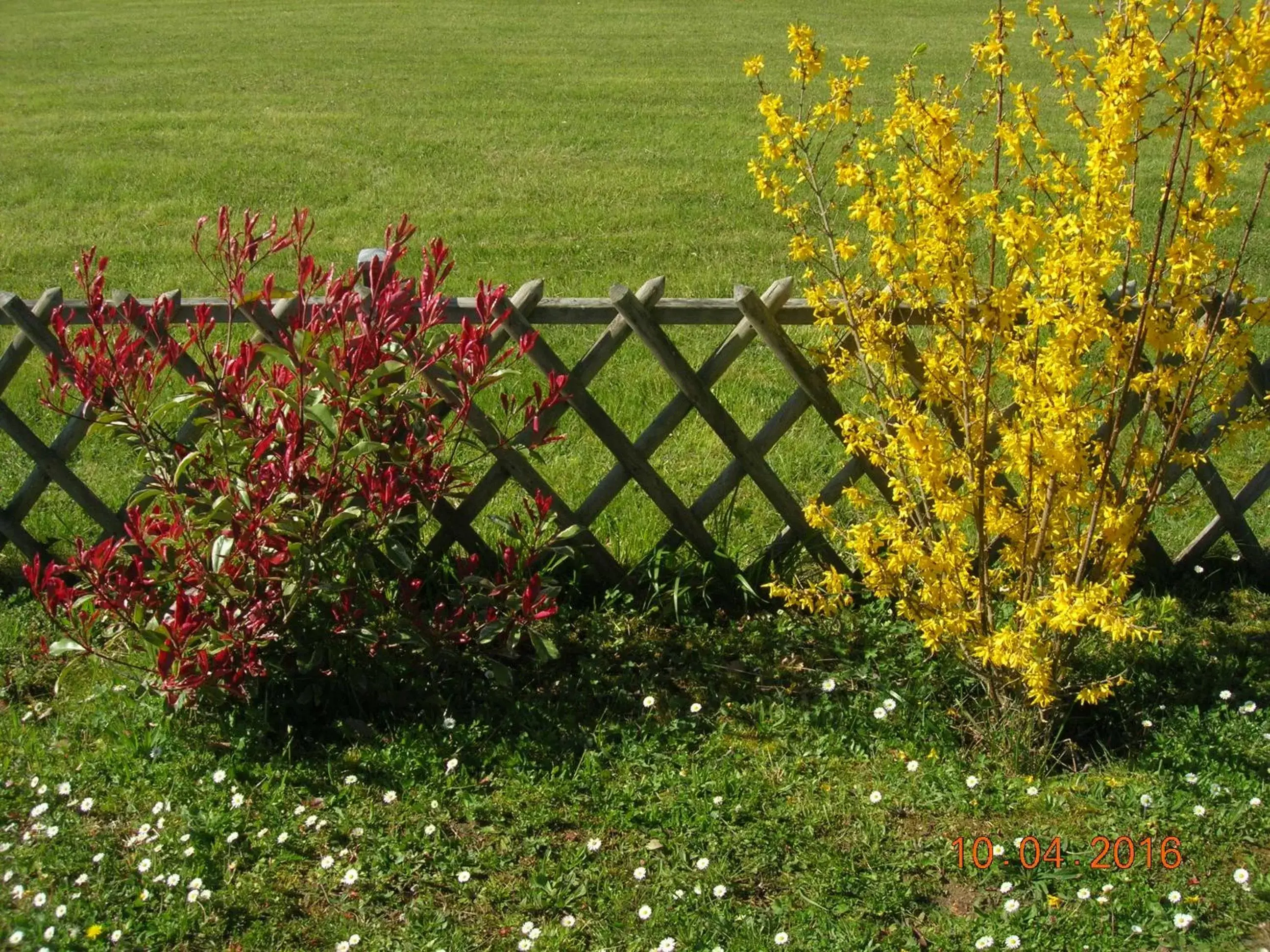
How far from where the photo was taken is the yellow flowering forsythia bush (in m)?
2.71

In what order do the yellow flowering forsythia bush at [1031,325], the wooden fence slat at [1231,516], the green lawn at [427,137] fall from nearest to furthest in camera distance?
the yellow flowering forsythia bush at [1031,325]
the wooden fence slat at [1231,516]
the green lawn at [427,137]

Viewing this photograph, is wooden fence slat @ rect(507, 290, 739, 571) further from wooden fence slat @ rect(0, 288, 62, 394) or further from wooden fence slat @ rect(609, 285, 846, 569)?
wooden fence slat @ rect(0, 288, 62, 394)

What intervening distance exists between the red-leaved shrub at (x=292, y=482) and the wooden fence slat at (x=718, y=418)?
0.34m

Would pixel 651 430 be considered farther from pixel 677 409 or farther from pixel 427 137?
pixel 427 137

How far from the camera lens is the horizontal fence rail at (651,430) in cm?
370

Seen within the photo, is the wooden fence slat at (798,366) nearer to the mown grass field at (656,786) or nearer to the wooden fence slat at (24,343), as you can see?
the mown grass field at (656,786)

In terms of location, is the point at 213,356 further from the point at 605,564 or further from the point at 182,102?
the point at 182,102

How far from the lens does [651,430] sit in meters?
3.87

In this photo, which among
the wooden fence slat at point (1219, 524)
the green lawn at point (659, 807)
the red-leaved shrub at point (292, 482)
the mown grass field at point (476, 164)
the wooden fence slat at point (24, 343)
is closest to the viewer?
the green lawn at point (659, 807)

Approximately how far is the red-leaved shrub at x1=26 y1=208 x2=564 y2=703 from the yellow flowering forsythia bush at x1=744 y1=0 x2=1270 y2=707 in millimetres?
943

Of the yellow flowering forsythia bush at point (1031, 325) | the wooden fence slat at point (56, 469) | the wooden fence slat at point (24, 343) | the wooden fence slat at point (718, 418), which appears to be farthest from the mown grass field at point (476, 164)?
the yellow flowering forsythia bush at point (1031, 325)

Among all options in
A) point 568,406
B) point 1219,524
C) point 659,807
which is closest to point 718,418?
point 568,406

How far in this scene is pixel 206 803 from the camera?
3.21m

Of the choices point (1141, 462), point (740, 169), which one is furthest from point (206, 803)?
point (740, 169)
